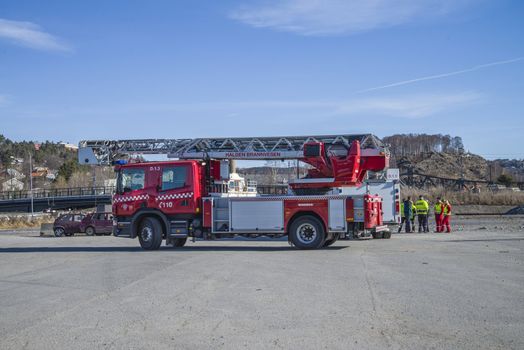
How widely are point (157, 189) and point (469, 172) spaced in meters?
106

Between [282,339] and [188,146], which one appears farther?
[188,146]

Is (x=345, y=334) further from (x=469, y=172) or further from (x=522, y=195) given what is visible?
(x=469, y=172)

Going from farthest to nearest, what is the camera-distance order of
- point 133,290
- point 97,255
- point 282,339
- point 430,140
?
1. point 430,140
2. point 97,255
3. point 133,290
4. point 282,339

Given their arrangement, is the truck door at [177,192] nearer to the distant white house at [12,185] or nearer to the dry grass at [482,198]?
the dry grass at [482,198]

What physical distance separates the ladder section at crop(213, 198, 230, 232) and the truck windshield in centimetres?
254

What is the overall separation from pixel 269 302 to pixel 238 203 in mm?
9927

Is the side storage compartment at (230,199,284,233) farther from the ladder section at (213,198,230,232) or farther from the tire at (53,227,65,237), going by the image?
the tire at (53,227,65,237)

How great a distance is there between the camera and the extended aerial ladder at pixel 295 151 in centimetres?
1970

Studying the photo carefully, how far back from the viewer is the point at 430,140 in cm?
13975

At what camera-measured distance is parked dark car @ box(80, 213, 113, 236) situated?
38.3 meters

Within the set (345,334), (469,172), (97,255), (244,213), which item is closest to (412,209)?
(244,213)

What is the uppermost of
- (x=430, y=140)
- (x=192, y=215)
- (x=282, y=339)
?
(x=430, y=140)

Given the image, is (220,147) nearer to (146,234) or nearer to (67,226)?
(146,234)

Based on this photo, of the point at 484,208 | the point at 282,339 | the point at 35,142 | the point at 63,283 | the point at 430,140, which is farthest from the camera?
the point at 35,142
